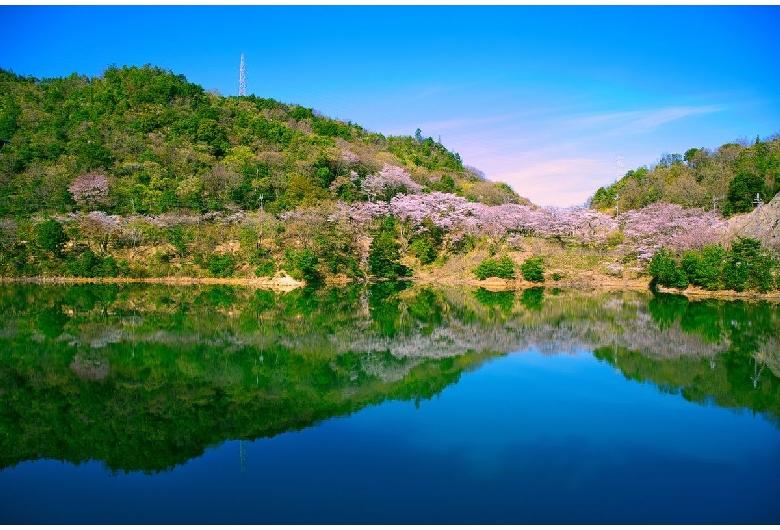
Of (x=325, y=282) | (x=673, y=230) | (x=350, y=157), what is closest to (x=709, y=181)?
(x=673, y=230)

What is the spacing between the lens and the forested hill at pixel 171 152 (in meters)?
36.0

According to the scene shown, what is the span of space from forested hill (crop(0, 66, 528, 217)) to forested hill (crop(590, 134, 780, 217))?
10820 mm

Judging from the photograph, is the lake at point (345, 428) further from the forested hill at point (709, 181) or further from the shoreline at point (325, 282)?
the forested hill at point (709, 181)

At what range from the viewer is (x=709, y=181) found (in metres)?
40.0

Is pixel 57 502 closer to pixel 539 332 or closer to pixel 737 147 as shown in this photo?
pixel 539 332

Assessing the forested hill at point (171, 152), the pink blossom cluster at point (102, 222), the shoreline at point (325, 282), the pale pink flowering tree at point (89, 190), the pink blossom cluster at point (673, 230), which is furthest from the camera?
the forested hill at point (171, 152)

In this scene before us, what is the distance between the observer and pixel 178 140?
144 feet

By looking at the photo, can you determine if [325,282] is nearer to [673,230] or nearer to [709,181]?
[673,230]

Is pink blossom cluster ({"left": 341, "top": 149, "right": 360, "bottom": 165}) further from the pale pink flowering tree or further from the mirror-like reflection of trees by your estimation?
the mirror-like reflection of trees

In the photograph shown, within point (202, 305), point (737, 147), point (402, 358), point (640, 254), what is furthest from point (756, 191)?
point (202, 305)

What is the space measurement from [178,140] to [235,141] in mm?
5065

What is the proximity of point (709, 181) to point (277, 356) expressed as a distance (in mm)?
38857

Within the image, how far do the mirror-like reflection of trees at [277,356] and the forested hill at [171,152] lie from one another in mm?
14962

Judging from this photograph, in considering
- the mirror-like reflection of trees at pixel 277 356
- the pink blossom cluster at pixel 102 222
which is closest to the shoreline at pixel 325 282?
the pink blossom cluster at pixel 102 222
